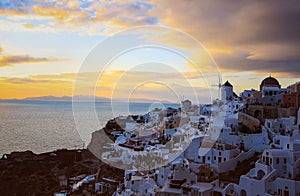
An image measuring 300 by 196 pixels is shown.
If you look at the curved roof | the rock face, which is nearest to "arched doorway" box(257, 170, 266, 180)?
the rock face

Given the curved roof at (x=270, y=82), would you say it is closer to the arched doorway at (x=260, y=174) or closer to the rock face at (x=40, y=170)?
the rock face at (x=40, y=170)

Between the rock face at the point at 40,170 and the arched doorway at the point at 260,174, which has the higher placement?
the arched doorway at the point at 260,174

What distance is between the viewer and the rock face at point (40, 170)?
22125 mm

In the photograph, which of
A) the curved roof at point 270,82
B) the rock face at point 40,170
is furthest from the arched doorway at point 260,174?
the curved roof at point 270,82

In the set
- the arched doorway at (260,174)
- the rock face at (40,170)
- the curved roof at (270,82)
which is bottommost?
the rock face at (40,170)

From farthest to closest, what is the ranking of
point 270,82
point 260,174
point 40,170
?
point 40,170 → point 270,82 → point 260,174

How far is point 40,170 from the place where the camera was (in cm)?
2631

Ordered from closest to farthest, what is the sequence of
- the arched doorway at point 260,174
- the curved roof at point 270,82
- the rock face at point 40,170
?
the arched doorway at point 260,174
the rock face at point 40,170
the curved roof at point 270,82

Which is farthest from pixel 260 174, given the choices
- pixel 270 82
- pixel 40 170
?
pixel 40 170

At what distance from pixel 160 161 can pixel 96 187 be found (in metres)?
3.47

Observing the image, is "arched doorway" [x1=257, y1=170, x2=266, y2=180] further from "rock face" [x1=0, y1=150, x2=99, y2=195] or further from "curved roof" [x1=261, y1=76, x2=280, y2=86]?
"curved roof" [x1=261, y1=76, x2=280, y2=86]

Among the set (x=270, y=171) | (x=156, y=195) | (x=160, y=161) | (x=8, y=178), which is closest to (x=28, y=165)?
(x=8, y=178)

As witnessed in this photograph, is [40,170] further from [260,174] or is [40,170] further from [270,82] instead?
[260,174]

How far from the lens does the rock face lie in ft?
72.6
